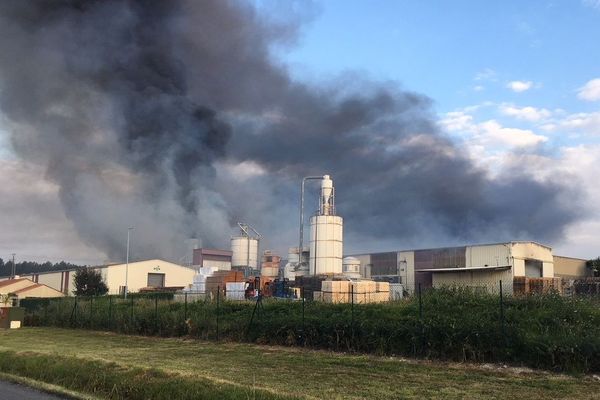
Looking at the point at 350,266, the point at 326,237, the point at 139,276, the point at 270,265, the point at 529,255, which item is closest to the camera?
the point at 326,237

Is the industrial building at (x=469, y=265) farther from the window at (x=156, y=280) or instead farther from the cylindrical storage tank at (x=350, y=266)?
the window at (x=156, y=280)

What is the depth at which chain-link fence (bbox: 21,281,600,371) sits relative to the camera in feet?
47.2

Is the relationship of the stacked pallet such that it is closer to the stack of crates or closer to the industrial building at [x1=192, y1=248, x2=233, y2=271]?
the stack of crates

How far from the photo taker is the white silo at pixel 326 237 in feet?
208

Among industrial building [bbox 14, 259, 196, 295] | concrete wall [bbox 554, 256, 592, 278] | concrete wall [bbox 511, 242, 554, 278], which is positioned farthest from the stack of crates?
industrial building [bbox 14, 259, 196, 295]

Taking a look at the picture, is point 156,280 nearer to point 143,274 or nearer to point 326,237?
point 143,274

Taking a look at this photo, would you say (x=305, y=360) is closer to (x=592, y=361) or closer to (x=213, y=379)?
(x=213, y=379)

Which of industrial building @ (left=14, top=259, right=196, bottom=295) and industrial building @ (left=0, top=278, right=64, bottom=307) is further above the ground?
industrial building @ (left=14, top=259, right=196, bottom=295)

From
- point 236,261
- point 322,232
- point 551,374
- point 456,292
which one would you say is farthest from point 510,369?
point 236,261

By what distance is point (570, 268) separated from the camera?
8712 centimetres

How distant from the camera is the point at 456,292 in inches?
916

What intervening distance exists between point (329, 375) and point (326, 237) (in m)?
49.9

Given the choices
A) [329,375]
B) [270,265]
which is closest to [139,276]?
[270,265]

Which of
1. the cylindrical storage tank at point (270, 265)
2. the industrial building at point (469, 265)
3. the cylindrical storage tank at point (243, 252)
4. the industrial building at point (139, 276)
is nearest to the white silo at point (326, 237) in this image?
the industrial building at point (469, 265)
